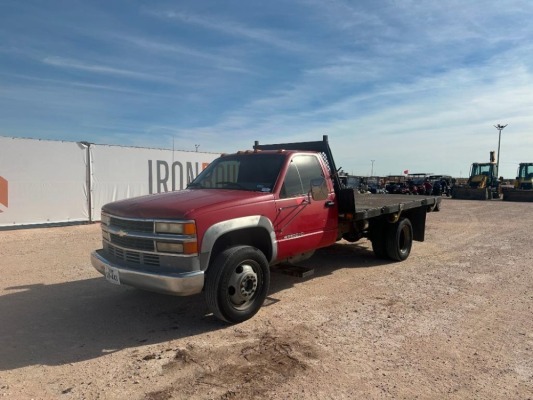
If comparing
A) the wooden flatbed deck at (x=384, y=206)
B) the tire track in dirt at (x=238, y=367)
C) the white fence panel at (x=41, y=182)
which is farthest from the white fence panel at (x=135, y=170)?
the tire track in dirt at (x=238, y=367)

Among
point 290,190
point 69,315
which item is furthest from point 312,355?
point 69,315

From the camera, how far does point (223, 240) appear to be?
485cm

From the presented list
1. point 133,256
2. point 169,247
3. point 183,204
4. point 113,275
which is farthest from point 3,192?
point 169,247

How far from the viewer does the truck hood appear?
14.4 feet

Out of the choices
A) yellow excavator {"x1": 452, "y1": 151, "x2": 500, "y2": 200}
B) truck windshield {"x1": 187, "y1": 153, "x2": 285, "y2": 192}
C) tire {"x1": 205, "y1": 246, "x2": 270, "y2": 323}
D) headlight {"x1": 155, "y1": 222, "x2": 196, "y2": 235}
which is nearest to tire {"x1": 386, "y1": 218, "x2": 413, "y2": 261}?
truck windshield {"x1": 187, "y1": 153, "x2": 285, "y2": 192}

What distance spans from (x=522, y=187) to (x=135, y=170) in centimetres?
2738

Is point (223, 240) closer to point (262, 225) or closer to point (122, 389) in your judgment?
point (262, 225)

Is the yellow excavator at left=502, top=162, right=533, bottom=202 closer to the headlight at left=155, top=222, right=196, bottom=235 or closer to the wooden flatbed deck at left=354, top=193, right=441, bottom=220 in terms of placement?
the wooden flatbed deck at left=354, top=193, right=441, bottom=220

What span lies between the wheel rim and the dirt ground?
0.28 metres

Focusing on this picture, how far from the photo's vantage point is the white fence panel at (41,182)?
11.8m

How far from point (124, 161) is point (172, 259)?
37.5 feet

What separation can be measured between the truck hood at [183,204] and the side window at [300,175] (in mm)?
430

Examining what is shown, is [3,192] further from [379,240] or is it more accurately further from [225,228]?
[379,240]

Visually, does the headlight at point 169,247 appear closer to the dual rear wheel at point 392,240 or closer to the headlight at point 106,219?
the headlight at point 106,219
